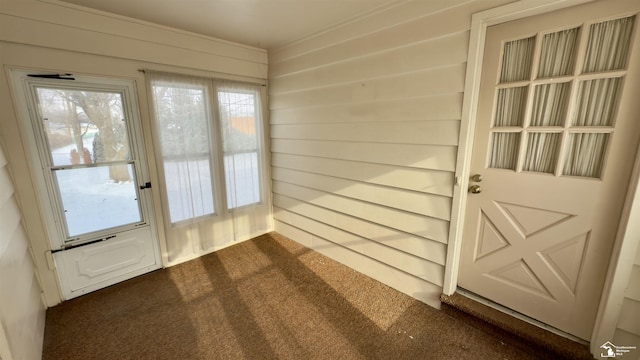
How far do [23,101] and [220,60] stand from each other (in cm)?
164

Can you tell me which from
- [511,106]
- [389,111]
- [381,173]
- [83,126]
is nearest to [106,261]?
[83,126]

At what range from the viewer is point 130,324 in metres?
1.94

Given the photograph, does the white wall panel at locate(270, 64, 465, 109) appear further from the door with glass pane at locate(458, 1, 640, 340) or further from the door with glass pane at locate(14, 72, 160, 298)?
the door with glass pane at locate(14, 72, 160, 298)

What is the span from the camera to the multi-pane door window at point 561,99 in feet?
4.45

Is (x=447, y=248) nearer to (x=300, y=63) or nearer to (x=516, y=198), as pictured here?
(x=516, y=198)

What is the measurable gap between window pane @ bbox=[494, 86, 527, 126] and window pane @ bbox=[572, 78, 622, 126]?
26 centimetres

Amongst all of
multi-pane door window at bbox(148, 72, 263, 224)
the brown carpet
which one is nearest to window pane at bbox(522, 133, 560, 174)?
the brown carpet

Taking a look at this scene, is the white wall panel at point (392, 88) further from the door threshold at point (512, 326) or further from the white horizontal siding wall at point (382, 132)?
the door threshold at point (512, 326)

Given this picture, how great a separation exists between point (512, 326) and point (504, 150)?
1.20 metres

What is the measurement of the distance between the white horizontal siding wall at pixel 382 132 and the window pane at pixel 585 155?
61cm

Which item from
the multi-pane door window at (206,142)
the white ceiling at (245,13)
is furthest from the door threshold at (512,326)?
the multi-pane door window at (206,142)

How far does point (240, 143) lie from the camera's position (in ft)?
10.1

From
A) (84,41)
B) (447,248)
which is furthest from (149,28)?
(447,248)

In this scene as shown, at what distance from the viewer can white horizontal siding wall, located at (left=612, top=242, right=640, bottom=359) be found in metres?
1.35
